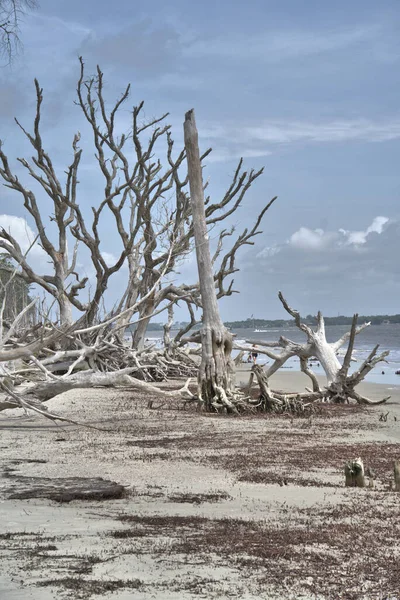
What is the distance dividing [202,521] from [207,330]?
9.68 meters

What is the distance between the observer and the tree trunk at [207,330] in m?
15.0

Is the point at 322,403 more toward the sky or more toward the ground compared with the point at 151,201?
more toward the ground

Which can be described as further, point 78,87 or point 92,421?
point 78,87

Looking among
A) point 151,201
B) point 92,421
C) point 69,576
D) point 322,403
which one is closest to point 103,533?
point 69,576

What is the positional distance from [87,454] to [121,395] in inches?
348

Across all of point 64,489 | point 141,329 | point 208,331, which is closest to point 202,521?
point 64,489

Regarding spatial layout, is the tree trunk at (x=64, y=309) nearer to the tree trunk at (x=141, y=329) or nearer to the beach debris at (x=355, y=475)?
the tree trunk at (x=141, y=329)

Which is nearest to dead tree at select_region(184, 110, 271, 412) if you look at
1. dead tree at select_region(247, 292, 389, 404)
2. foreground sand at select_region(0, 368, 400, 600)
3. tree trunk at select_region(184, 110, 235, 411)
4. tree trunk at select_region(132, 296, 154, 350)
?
tree trunk at select_region(184, 110, 235, 411)

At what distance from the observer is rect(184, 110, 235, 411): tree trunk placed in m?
15.0

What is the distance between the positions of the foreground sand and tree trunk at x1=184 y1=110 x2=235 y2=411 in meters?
3.44

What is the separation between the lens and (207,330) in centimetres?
1554

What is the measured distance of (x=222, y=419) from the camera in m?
13.7

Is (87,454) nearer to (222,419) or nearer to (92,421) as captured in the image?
(92,421)

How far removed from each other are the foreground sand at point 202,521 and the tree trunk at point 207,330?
3442 millimetres
